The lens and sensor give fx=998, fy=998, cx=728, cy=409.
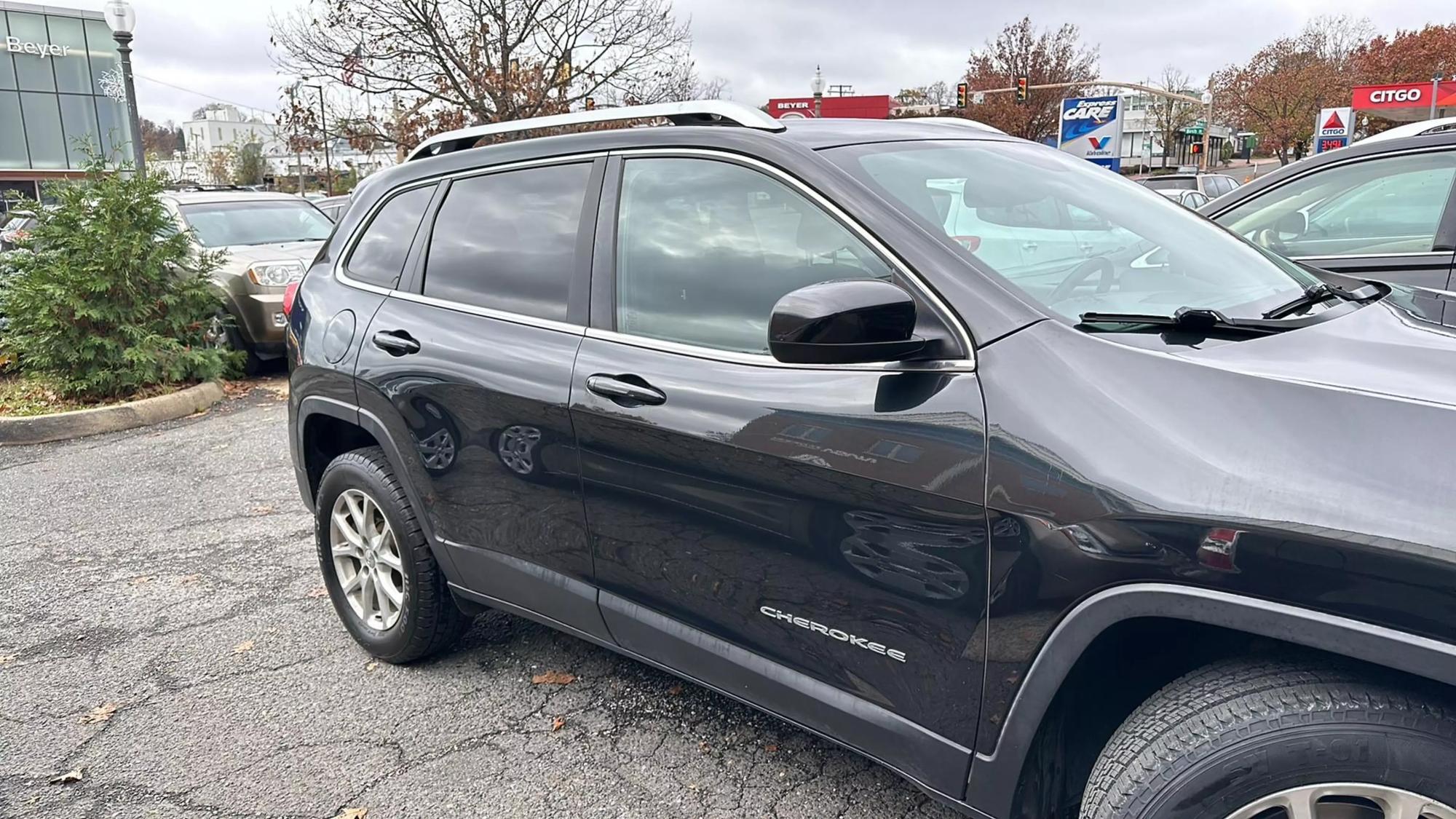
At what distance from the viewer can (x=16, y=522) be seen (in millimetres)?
5477

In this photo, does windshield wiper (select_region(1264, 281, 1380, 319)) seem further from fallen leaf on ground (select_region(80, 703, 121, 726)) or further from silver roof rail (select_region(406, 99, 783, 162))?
fallen leaf on ground (select_region(80, 703, 121, 726))

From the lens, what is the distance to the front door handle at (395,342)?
3.18 m

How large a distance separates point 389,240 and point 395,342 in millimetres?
509

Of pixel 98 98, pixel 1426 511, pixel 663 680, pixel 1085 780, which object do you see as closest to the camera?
pixel 1426 511

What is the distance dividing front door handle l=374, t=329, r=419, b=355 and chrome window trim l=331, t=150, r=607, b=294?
0.15m

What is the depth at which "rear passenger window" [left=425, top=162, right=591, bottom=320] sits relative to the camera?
113 inches

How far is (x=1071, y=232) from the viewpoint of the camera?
2.54 meters

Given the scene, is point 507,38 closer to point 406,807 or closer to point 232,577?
point 232,577

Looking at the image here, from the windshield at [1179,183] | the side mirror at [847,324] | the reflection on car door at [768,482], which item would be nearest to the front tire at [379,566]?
the reflection on car door at [768,482]

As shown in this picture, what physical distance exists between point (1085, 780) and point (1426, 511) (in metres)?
0.89

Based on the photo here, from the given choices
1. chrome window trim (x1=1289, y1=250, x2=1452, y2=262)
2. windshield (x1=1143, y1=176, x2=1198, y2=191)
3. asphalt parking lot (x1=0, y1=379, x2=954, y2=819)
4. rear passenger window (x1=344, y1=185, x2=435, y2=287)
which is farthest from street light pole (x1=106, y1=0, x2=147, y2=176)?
windshield (x1=1143, y1=176, x2=1198, y2=191)

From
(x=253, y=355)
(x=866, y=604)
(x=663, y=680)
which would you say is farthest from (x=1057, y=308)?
(x=253, y=355)

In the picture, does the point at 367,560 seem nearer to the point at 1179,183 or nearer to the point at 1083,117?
the point at 1179,183

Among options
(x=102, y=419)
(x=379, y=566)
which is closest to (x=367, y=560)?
(x=379, y=566)
